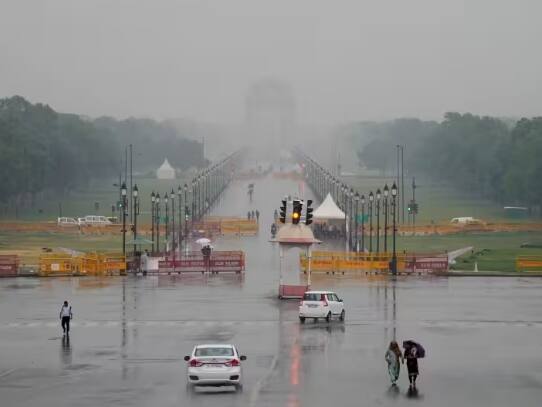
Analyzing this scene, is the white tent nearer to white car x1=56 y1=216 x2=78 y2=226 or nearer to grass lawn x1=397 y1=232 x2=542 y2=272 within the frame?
grass lawn x1=397 y1=232 x2=542 y2=272

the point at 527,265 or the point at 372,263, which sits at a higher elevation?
the point at 372,263

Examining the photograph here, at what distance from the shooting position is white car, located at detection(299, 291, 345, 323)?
51.0 metres

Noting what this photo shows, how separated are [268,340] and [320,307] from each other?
19.6 ft

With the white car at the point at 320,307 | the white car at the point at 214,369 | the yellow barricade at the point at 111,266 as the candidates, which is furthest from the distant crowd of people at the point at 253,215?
the white car at the point at 214,369

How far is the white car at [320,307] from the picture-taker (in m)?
51.0

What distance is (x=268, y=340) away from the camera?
4538cm

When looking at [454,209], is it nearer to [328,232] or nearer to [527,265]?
[328,232]

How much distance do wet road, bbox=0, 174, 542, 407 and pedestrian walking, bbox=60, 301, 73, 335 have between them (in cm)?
42

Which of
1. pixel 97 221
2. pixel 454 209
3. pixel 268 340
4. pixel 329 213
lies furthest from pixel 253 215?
pixel 268 340

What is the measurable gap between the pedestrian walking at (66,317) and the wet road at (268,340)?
0.42 meters

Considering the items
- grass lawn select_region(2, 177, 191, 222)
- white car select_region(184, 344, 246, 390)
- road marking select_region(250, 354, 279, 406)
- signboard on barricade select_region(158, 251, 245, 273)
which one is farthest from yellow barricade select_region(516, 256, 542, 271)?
grass lawn select_region(2, 177, 191, 222)

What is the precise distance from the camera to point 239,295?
6350cm

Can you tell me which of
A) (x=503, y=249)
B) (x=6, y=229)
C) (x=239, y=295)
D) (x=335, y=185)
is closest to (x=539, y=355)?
(x=239, y=295)

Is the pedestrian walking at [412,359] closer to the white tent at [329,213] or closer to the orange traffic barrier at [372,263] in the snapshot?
the orange traffic barrier at [372,263]
